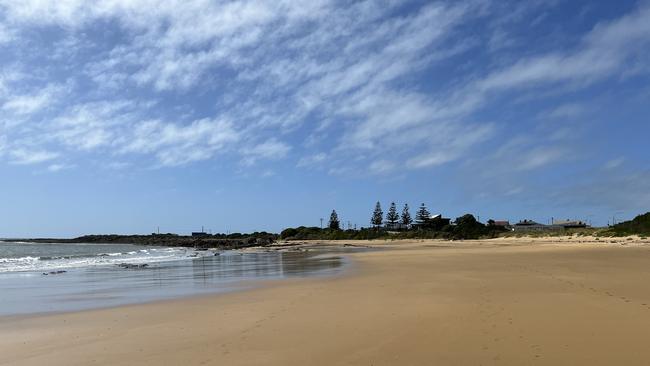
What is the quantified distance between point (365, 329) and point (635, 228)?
178ft

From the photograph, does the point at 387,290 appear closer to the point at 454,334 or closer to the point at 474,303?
the point at 474,303

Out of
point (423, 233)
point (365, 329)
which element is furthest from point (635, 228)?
point (365, 329)

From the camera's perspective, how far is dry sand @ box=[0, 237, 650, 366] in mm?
7395

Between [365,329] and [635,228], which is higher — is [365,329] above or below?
below

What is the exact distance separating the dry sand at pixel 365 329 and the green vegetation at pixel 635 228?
141ft

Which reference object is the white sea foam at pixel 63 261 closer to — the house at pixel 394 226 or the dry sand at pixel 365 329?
the dry sand at pixel 365 329

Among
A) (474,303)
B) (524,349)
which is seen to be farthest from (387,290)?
(524,349)

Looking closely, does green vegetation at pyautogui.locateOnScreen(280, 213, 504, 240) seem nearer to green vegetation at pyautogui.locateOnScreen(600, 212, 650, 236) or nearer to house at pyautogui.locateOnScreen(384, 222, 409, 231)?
house at pyautogui.locateOnScreen(384, 222, 409, 231)

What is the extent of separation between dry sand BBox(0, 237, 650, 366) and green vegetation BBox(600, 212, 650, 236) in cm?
4290

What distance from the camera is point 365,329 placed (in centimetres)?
920

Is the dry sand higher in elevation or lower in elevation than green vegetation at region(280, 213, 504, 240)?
lower

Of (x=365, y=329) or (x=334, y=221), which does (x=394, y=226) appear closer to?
(x=334, y=221)

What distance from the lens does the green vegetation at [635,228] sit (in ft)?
168

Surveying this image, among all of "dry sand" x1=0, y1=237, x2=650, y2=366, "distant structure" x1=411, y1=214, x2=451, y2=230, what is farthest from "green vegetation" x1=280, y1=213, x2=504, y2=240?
"dry sand" x1=0, y1=237, x2=650, y2=366
